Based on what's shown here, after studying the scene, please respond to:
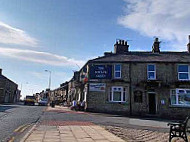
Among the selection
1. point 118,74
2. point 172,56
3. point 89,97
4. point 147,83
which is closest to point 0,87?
point 89,97

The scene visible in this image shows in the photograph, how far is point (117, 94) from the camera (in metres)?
23.3

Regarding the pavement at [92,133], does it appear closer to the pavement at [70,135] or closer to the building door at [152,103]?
the pavement at [70,135]

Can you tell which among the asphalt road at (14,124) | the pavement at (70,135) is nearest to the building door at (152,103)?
the asphalt road at (14,124)

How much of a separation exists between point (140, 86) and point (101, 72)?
16.1 feet

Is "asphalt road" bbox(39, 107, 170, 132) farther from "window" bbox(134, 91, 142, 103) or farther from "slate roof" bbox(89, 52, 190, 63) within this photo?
"slate roof" bbox(89, 52, 190, 63)

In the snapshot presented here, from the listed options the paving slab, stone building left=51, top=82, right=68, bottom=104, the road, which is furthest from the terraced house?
stone building left=51, top=82, right=68, bottom=104

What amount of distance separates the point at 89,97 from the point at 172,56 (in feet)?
38.6

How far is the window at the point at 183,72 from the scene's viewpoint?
889 inches

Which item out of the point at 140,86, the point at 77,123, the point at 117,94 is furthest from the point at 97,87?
the point at 77,123

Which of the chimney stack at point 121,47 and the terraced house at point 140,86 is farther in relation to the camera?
the chimney stack at point 121,47

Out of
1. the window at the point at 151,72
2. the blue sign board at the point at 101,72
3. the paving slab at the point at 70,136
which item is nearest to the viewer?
the paving slab at the point at 70,136

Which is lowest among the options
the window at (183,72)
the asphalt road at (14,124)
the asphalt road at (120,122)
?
the asphalt road at (120,122)

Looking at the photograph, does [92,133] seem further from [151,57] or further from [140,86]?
[151,57]

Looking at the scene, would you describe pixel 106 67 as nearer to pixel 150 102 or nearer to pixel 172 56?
pixel 150 102
